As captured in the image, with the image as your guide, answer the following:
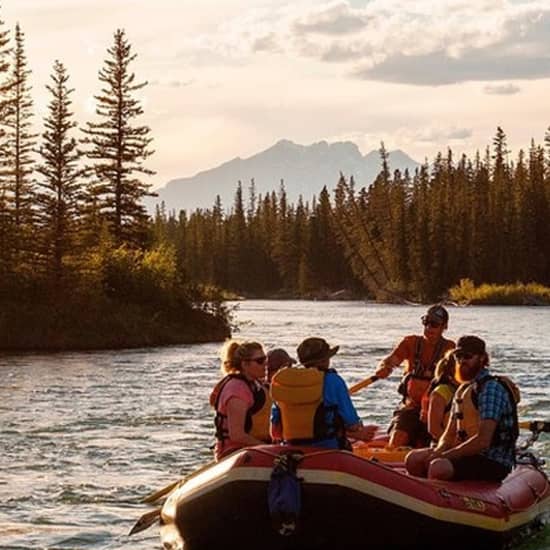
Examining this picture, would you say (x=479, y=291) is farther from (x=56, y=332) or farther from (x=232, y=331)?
(x=56, y=332)

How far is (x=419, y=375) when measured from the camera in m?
14.6

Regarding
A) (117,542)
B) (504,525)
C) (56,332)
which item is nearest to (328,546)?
(504,525)

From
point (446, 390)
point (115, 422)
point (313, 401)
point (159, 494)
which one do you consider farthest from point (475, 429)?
point (115, 422)

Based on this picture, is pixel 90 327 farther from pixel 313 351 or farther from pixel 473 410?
pixel 313 351

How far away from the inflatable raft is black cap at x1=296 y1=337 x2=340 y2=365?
690 millimetres

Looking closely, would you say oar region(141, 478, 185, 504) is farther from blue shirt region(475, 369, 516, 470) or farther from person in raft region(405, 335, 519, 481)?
blue shirt region(475, 369, 516, 470)

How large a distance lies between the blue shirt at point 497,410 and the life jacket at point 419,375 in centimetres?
288

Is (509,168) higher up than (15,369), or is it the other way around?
(509,168)

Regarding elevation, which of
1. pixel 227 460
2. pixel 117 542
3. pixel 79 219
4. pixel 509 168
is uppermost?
pixel 509 168

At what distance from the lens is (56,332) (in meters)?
41.8

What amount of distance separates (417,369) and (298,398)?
428 cm

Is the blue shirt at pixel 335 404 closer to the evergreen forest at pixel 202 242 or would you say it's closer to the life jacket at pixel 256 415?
the life jacket at pixel 256 415

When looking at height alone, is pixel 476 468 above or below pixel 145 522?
above

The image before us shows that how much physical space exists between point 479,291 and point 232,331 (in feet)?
142
